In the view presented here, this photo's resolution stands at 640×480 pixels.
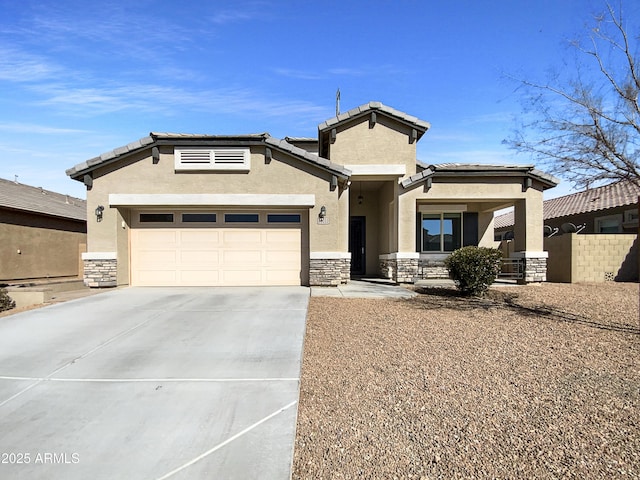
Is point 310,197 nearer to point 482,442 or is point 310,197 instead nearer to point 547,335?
point 547,335

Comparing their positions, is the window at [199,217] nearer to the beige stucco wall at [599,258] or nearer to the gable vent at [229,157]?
the gable vent at [229,157]

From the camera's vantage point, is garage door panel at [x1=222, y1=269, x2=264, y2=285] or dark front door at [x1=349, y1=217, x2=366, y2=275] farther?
dark front door at [x1=349, y1=217, x2=366, y2=275]

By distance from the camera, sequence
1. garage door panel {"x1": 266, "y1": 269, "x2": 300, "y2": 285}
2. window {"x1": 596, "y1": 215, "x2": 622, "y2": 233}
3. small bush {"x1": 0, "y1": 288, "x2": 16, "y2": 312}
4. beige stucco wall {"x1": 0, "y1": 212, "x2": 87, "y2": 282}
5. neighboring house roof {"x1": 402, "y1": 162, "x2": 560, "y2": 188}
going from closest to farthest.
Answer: small bush {"x1": 0, "y1": 288, "x2": 16, "y2": 312}
garage door panel {"x1": 266, "y1": 269, "x2": 300, "y2": 285}
neighboring house roof {"x1": 402, "y1": 162, "x2": 560, "y2": 188}
beige stucco wall {"x1": 0, "y1": 212, "x2": 87, "y2": 282}
window {"x1": 596, "y1": 215, "x2": 622, "y2": 233}

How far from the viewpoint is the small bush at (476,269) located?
1051 cm

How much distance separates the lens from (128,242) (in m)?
12.2

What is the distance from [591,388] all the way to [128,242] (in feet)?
40.2

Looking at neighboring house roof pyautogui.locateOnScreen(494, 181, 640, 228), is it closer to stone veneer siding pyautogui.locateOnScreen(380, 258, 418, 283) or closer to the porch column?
the porch column

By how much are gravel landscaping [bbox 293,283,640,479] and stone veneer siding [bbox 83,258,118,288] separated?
7.21 meters

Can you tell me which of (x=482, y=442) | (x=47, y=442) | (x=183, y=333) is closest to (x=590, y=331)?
(x=482, y=442)

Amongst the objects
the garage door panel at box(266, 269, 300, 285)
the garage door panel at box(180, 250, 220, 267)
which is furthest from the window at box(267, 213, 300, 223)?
the garage door panel at box(180, 250, 220, 267)

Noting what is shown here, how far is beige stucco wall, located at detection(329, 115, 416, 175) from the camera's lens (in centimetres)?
1377

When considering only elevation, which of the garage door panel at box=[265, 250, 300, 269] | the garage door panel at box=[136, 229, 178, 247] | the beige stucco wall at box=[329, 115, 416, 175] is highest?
the beige stucco wall at box=[329, 115, 416, 175]

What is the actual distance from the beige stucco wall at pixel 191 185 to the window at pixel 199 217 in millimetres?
767

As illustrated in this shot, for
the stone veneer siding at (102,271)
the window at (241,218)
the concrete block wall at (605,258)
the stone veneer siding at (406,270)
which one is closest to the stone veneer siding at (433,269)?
the stone veneer siding at (406,270)
